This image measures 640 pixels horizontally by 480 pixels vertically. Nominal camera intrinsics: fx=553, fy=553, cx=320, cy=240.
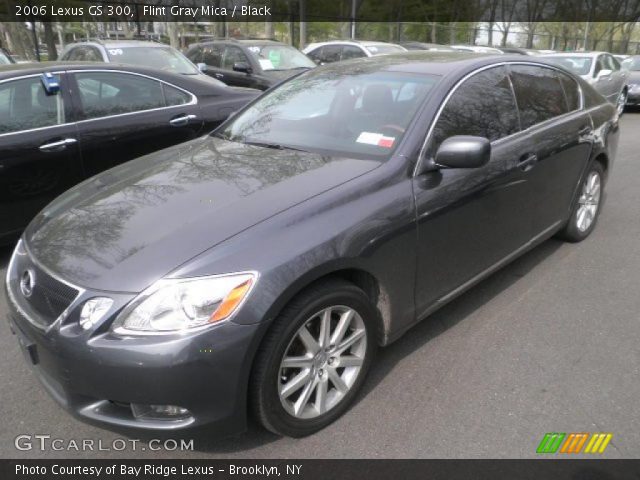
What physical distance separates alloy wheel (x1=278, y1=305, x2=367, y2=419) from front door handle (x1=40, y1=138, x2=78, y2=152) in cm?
301

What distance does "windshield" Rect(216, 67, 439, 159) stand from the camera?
9.88 feet

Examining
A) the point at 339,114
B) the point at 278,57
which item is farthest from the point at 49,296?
the point at 278,57

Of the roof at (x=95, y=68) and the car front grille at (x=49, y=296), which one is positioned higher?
the roof at (x=95, y=68)

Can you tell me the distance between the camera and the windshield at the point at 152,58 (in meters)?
8.66

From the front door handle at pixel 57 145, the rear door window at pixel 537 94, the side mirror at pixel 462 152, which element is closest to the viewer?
the side mirror at pixel 462 152

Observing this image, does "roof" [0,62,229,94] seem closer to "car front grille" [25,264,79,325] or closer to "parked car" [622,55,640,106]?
"car front grille" [25,264,79,325]

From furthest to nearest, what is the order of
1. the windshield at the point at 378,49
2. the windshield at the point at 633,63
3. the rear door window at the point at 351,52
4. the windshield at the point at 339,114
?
the windshield at the point at 633,63 → the windshield at the point at 378,49 → the rear door window at the point at 351,52 → the windshield at the point at 339,114

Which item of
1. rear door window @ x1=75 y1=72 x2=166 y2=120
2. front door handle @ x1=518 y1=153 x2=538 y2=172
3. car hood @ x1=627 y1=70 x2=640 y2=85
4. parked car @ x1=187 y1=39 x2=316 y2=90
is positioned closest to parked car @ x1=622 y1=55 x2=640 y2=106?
car hood @ x1=627 y1=70 x2=640 y2=85

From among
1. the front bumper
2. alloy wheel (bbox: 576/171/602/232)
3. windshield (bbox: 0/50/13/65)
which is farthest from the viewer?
windshield (bbox: 0/50/13/65)

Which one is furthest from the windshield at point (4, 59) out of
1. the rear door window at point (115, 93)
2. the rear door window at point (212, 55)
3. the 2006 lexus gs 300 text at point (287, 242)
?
the 2006 lexus gs 300 text at point (287, 242)

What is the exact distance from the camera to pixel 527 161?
3.53m

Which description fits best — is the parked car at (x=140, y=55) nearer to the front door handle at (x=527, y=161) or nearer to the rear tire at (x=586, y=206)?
the rear tire at (x=586, y=206)

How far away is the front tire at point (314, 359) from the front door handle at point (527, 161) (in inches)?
60.3

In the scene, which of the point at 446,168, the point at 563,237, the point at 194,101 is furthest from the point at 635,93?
the point at 446,168
